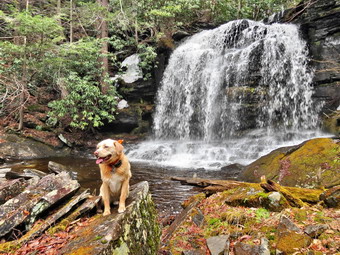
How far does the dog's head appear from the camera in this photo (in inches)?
109

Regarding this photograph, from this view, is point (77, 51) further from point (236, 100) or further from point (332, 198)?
point (332, 198)

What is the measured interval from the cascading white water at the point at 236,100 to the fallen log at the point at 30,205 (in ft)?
28.8

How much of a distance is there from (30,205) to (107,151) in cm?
131

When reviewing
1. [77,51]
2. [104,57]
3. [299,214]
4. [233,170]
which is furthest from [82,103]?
→ [299,214]

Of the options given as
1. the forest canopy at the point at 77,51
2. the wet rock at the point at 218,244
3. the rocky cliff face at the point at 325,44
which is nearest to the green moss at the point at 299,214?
the wet rock at the point at 218,244

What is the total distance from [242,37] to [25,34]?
573 inches

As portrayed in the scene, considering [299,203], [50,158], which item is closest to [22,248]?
[299,203]

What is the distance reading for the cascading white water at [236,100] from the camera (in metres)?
13.7

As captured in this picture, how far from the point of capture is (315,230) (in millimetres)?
2881

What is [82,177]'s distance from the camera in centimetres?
939

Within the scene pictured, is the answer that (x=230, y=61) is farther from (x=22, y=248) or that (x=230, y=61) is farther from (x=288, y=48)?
(x=22, y=248)

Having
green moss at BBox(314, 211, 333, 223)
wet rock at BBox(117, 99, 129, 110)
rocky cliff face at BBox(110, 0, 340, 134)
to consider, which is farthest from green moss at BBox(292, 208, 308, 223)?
wet rock at BBox(117, 99, 129, 110)

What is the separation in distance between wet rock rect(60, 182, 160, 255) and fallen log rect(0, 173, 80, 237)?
0.67m

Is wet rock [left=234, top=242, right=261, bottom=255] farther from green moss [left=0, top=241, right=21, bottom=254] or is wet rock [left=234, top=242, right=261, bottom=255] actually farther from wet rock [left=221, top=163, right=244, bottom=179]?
wet rock [left=221, top=163, right=244, bottom=179]
